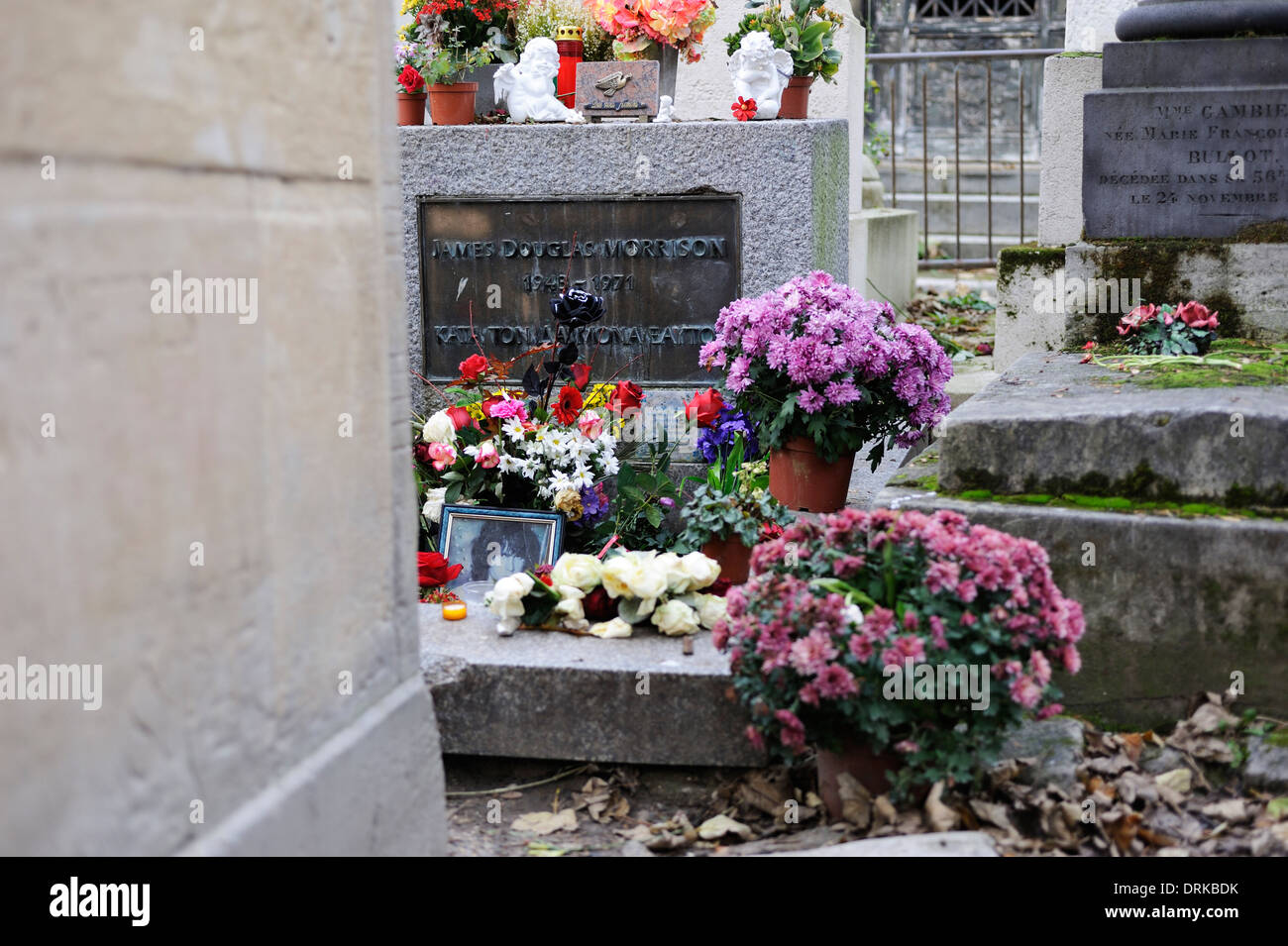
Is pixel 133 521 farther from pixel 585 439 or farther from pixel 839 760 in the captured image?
pixel 585 439

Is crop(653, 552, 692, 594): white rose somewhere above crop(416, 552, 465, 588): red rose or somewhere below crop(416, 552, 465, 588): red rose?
above

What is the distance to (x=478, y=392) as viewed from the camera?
528cm

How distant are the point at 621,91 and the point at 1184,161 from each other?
2138mm

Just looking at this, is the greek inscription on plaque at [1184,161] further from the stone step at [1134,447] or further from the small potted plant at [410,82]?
the small potted plant at [410,82]

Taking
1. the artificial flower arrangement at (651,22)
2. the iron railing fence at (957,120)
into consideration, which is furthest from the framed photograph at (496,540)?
the iron railing fence at (957,120)

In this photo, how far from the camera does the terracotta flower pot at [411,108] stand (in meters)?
5.56

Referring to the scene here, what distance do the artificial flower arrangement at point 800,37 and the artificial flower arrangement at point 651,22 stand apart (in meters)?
0.15

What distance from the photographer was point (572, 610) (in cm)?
359

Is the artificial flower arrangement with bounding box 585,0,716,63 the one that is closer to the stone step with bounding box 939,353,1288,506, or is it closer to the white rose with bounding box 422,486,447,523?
the white rose with bounding box 422,486,447,523

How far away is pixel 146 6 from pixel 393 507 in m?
1.01

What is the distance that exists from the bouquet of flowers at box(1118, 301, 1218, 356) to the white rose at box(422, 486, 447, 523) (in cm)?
240

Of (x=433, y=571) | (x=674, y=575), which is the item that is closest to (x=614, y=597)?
(x=674, y=575)

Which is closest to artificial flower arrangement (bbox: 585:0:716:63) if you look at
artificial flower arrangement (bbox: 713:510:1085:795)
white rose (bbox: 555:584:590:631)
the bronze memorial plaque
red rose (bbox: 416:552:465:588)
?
the bronze memorial plaque

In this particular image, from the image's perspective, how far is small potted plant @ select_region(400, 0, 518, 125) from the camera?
5.44 m
